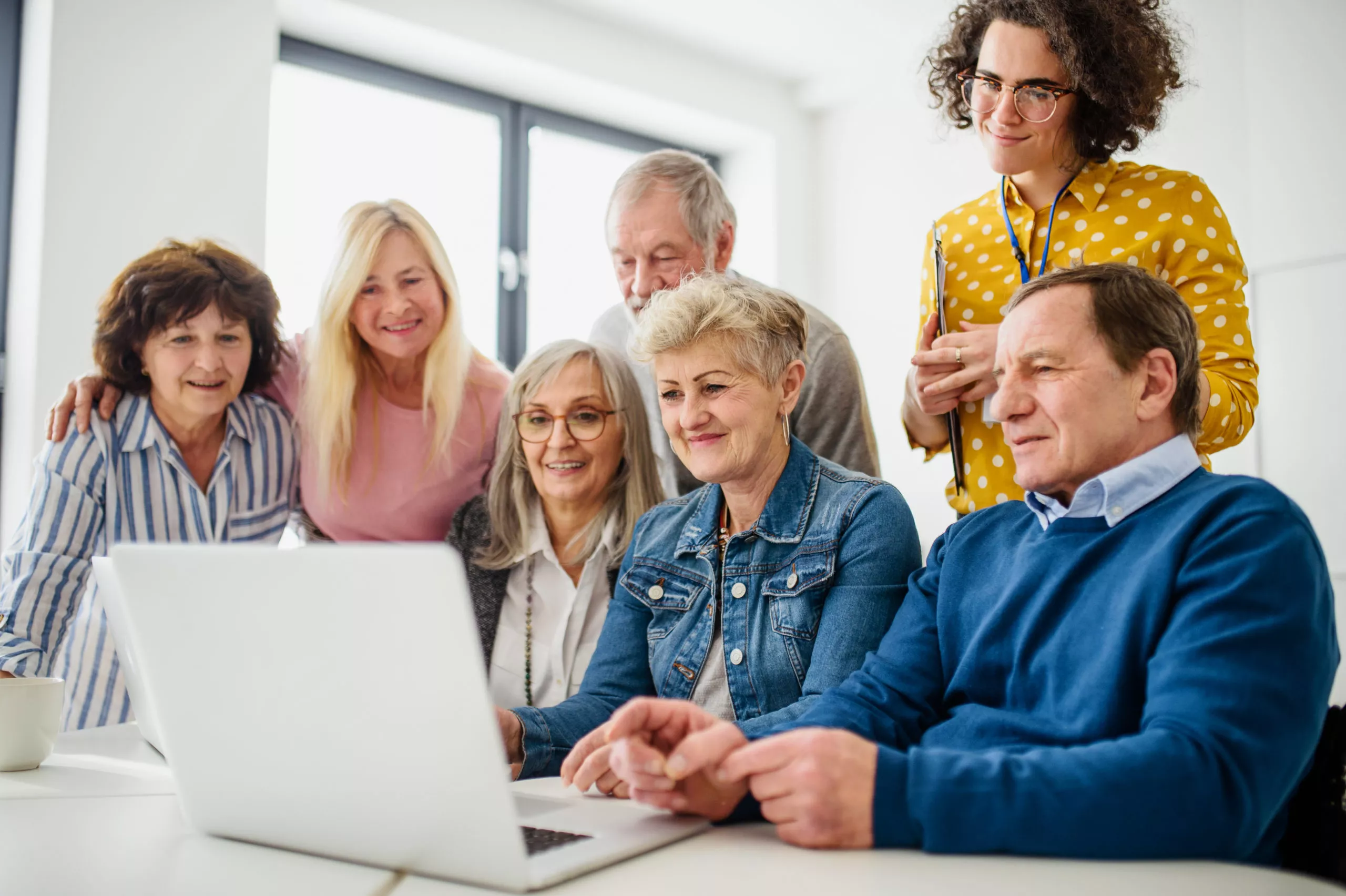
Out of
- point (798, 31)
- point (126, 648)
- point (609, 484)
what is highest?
point (798, 31)

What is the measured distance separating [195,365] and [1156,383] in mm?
1709

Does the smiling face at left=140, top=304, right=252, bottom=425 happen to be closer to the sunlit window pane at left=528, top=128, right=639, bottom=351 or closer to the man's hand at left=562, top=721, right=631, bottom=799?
the man's hand at left=562, top=721, right=631, bottom=799

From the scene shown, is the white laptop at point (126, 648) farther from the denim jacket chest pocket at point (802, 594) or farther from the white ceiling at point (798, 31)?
Answer: the white ceiling at point (798, 31)

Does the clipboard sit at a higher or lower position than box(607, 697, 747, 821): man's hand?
higher

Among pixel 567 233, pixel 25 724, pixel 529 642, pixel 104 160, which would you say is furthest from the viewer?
pixel 567 233

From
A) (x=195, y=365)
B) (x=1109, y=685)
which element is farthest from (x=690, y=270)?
(x=1109, y=685)

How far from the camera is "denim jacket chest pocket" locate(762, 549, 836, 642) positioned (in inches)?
57.7

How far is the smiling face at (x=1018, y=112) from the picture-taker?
5.45ft

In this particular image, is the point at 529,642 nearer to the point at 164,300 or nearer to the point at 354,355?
the point at 354,355

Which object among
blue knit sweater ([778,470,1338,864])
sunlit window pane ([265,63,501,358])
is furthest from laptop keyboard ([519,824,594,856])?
sunlit window pane ([265,63,501,358])

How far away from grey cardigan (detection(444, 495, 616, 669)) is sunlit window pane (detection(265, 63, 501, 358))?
6.31 feet

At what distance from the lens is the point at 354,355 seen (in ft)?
7.36

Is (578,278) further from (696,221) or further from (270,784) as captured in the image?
(270,784)

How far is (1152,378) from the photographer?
3.93 ft
